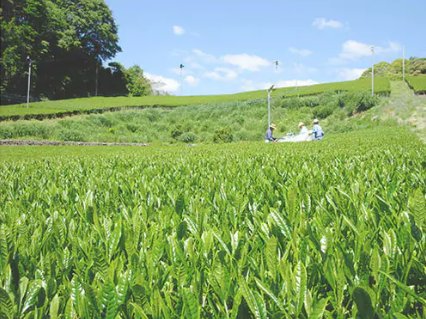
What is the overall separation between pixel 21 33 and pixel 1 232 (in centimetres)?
5914

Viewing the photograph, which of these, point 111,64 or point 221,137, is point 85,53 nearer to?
point 111,64

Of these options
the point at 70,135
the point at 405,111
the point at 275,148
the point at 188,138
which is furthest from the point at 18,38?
the point at 405,111

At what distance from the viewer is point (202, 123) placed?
4278 centimetres

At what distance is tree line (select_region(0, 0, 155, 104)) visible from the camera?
5025 cm

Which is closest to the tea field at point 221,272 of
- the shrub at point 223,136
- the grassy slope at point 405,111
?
the shrub at point 223,136

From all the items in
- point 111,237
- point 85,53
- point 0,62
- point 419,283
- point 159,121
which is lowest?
point 419,283

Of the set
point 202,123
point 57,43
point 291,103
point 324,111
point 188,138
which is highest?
point 57,43

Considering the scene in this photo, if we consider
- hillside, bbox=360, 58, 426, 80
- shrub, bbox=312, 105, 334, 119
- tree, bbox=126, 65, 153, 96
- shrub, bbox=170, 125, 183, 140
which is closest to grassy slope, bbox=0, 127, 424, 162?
shrub, bbox=170, 125, 183, 140

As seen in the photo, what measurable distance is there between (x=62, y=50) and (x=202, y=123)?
4827 cm

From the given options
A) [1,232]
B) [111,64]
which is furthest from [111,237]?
[111,64]

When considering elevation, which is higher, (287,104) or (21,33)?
(21,33)

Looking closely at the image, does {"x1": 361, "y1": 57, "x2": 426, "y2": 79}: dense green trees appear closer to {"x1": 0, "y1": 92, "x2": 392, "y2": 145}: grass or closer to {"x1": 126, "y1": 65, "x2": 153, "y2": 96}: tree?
{"x1": 0, "y1": 92, "x2": 392, "y2": 145}: grass

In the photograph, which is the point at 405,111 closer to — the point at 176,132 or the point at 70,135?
the point at 176,132

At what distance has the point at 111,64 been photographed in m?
86.8
